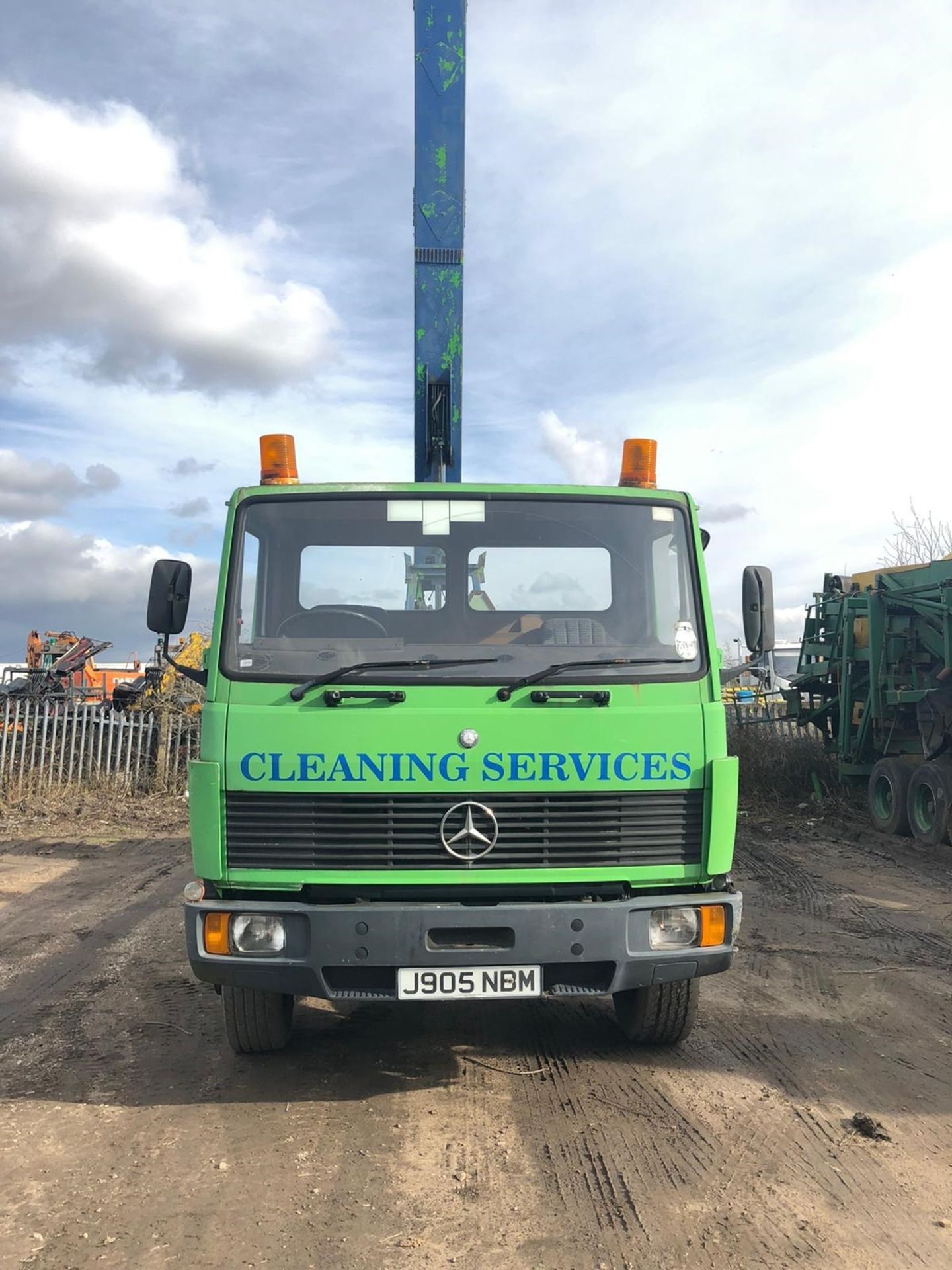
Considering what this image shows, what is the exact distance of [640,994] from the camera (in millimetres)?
4367

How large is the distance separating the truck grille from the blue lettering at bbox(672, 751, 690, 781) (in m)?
0.23

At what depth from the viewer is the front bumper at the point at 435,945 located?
3711 mm

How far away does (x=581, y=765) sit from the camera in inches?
151

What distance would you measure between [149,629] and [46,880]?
17.8 ft

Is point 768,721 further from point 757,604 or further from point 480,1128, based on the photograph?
point 480,1128

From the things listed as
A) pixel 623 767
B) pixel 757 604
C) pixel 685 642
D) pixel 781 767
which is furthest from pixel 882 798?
pixel 623 767

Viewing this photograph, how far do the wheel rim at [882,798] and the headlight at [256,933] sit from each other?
9583 millimetres

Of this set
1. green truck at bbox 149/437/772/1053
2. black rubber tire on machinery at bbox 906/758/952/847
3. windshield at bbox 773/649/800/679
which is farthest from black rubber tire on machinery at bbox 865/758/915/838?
windshield at bbox 773/649/800/679

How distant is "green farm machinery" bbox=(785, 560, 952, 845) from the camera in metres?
10.6

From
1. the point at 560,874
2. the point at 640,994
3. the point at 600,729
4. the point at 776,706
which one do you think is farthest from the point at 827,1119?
the point at 776,706

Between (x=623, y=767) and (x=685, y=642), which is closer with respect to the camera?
(x=623, y=767)

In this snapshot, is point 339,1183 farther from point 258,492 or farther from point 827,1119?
point 258,492

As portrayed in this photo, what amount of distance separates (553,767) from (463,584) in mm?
942

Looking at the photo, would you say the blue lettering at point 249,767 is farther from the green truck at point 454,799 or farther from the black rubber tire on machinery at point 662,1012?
the black rubber tire on machinery at point 662,1012
